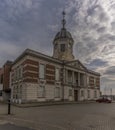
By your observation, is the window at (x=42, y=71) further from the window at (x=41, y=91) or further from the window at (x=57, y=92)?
the window at (x=57, y=92)

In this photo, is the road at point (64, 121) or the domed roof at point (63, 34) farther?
the domed roof at point (63, 34)

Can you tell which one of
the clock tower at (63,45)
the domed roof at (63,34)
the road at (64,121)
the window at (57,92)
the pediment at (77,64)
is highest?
the domed roof at (63,34)

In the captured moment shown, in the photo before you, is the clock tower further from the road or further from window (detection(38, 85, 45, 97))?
the road

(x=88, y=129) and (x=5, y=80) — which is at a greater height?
(x=5, y=80)

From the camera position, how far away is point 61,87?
42688mm

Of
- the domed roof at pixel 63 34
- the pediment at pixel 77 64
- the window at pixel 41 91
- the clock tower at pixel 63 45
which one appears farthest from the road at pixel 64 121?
the domed roof at pixel 63 34

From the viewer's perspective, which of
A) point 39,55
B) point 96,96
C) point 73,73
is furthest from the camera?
point 96,96

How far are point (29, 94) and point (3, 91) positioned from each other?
1865 centimetres

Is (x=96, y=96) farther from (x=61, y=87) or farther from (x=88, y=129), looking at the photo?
(x=88, y=129)

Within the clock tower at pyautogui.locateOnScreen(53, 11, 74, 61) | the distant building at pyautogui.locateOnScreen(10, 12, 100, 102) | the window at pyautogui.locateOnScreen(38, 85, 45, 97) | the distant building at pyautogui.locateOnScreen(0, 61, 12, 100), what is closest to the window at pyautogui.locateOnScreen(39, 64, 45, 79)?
the distant building at pyautogui.locateOnScreen(10, 12, 100, 102)

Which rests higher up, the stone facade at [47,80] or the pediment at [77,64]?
the pediment at [77,64]

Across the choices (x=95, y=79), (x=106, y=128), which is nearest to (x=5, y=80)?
(x=95, y=79)

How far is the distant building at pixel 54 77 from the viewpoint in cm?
3512

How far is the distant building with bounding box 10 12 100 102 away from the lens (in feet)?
115
